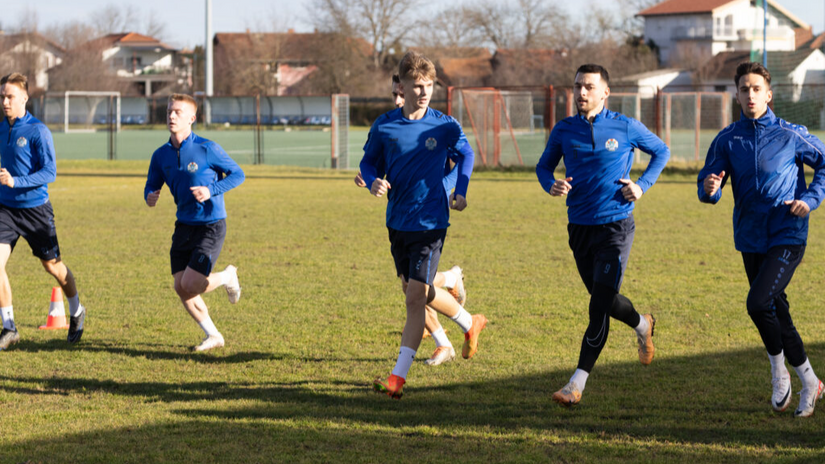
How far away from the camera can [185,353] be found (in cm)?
682

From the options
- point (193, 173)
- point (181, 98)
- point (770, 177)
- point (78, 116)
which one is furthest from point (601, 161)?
point (78, 116)

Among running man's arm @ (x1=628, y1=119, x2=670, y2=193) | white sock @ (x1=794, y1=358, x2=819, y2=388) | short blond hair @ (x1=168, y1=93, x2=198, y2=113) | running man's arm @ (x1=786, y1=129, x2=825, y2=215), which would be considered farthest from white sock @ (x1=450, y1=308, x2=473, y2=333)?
short blond hair @ (x1=168, y1=93, x2=198, y2=113)

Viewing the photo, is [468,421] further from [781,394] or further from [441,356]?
[781,394]

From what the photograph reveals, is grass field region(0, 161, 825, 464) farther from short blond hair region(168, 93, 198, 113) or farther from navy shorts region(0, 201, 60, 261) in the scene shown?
short blond hair region(168, 93, 198, 113)

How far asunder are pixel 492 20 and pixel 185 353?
75.6 m

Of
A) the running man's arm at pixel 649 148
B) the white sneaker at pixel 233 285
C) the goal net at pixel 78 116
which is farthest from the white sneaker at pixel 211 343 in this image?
the goal net at pixel 78 116

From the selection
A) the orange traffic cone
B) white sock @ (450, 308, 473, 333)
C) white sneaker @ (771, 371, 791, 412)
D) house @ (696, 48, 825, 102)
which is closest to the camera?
white sneaker @ (771, 371, 791, 412)

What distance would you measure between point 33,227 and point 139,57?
9447cm

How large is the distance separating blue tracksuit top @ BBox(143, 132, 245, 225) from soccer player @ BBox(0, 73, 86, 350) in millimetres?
911

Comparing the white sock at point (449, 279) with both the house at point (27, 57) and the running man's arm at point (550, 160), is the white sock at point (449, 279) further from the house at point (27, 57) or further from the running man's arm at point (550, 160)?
the house at point (27, 57)

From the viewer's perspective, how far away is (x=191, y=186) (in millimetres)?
6598

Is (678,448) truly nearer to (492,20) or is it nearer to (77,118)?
(77,118)

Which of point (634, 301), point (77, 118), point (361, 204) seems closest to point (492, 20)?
point (77, 118)

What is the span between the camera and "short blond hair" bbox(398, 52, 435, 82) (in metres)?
5.45
